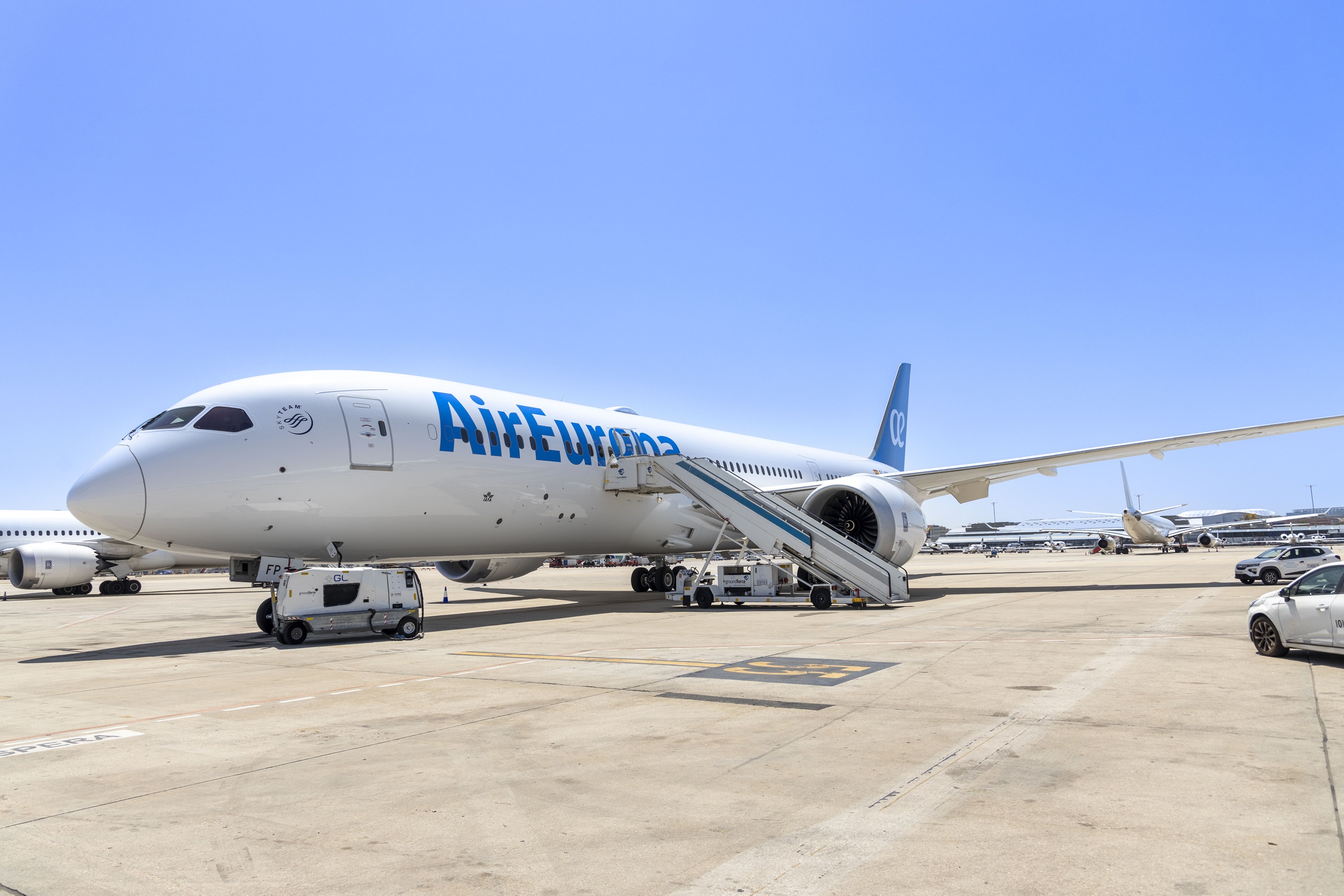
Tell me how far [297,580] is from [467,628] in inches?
120

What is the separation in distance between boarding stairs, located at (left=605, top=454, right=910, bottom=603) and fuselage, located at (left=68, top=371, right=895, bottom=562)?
2.47 feet

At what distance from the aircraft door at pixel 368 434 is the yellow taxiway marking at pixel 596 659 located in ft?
12.3

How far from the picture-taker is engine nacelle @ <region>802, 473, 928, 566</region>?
1866cm

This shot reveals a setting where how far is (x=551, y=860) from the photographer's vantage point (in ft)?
11.8

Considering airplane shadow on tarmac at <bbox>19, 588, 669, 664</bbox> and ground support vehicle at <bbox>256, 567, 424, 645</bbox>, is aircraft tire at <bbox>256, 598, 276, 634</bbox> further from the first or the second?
airplane shadow on tarmac at <bbox>19, 588, 669, 664</bbox>

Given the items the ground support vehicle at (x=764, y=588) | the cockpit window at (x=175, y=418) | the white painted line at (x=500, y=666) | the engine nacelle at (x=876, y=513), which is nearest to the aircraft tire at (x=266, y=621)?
the cockpit window at (x=175, y=418)

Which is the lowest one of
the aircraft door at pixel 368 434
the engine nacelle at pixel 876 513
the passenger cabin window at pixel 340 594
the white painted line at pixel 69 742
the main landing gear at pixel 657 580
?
the white painted line at pixel 69 742

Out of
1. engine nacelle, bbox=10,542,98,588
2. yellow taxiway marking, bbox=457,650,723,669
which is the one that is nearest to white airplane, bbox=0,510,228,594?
engine nacelle, bbox=10,542,98,588

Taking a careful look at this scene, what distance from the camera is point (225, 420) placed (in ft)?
40.4

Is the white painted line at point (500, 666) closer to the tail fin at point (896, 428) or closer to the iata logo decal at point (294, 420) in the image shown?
the iata logo decal at point (294, 420)

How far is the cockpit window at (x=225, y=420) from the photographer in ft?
40.0

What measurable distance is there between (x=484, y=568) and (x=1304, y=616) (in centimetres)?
1680

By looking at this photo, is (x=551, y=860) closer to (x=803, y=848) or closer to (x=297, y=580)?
(x=803, y=848)

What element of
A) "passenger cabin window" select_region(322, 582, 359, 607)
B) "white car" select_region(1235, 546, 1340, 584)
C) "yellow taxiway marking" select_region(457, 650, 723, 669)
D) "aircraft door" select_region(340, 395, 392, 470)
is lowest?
"white car" select_region(1235, 546, 1340, 584)
